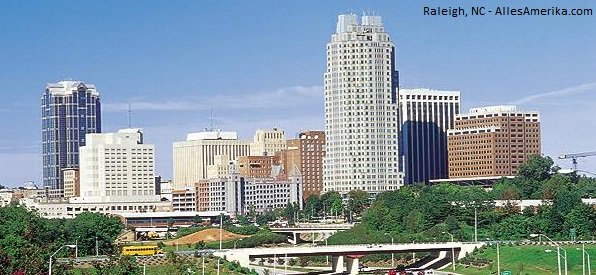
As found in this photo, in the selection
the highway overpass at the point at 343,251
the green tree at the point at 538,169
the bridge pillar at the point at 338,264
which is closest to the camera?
the highway overpass at the point at 343,251

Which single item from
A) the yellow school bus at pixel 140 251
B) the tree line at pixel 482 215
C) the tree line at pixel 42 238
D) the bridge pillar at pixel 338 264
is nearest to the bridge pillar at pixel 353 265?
the bridge pillar at pixel 338 264

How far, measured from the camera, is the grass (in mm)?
111944

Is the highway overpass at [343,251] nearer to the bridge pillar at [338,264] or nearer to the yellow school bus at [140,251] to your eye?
the bridge pillar at [338,264]

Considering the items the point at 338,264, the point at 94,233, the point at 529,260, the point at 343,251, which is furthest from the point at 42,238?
the point at 529,260

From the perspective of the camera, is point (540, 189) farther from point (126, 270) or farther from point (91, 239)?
point (126, 270)

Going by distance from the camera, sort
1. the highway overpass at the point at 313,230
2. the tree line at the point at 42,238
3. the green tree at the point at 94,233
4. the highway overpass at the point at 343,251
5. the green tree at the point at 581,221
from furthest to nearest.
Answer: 1. the highway overpass at the point at 313,230
2. the green tree at the point at 581,221
3. the green tree at the point at 94,233
4. the highway overpass at the point at 343,251
5. the tree line at the point at 42,238

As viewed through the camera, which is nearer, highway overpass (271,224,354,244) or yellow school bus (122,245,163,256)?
yellow school bus (122,245,163,256)

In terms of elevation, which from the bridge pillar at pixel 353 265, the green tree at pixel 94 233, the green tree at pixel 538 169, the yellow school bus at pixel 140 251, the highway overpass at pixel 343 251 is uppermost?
the green tree at pixel 538 169

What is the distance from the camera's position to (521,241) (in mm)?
131625

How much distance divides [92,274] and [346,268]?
37569 mm

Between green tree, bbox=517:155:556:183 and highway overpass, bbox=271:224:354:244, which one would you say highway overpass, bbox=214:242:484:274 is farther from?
green tree, bbox=517:155:556:183

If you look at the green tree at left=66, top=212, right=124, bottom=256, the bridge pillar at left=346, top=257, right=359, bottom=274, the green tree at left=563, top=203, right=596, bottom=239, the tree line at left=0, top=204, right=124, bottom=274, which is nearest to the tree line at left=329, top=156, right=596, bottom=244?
the green tree at left=563, top=203, right=596, bottom=239

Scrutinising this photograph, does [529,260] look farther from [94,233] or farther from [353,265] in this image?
[94,233]

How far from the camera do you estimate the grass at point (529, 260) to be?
111944 mm
